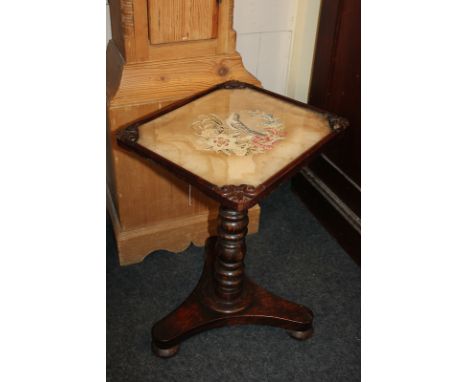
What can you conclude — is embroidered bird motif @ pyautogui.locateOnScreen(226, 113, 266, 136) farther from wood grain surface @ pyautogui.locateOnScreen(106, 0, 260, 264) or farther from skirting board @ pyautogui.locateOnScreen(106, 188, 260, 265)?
skirting board @ pyautogui.locateOnScreen(106, 188, 260, 265)

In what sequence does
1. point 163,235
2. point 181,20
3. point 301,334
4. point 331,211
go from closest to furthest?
point 181,20
point 301,334
point 163,235
point 331,211

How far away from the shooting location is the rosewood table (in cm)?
134

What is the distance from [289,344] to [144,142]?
2.65 feet

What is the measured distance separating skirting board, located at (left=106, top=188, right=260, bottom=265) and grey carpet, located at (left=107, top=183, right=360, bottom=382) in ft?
0.13

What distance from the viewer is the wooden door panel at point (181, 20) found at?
1.60 metres

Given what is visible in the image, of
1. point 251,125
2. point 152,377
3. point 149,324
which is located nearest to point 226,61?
point 251,125

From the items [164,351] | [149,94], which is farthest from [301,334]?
[149,94]

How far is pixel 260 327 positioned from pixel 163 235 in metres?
0.50

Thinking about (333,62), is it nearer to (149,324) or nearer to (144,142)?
(144,142)

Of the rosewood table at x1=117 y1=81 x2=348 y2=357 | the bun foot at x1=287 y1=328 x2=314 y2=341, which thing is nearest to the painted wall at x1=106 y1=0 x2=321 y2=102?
the rosewood table at x1=117 y1=81 x2=348 y2=357

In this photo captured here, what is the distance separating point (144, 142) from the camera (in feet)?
4.73

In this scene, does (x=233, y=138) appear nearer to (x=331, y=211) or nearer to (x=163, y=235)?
(x=163, y=235)

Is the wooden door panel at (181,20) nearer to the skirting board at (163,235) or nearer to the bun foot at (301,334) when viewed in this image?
the skirting board at (163,235)

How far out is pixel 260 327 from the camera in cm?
180
